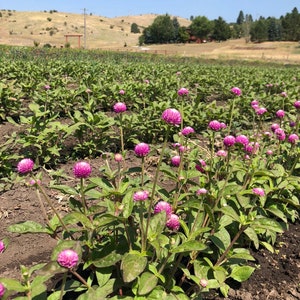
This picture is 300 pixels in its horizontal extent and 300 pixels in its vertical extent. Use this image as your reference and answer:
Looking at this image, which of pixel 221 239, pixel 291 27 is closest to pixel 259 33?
pixel 291 27

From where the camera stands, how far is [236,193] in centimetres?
259

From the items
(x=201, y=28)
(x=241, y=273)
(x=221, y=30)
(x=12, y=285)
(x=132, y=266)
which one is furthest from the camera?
(x=221, y=30)

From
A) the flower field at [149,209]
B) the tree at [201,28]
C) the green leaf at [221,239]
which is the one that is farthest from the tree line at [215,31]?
the green leaf at [221,239]

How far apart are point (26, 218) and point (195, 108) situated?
375 cm

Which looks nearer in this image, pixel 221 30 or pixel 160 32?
pixel 160 32

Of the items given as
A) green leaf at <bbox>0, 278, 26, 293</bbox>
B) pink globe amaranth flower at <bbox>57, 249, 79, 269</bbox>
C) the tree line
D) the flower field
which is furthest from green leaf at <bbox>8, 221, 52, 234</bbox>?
the tree line

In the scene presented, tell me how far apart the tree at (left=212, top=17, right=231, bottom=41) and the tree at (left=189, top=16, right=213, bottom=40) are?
172 cm

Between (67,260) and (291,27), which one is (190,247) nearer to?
(67,260)

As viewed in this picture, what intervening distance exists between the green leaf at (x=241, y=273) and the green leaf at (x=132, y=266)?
831mm

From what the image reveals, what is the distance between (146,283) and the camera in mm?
1852

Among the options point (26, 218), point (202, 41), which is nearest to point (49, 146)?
point (26, 218)

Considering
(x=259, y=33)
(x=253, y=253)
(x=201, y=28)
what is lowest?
(x=253, y=253)

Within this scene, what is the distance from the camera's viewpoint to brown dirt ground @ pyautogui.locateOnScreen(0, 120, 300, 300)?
2592mm

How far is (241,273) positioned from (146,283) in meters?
0.84
